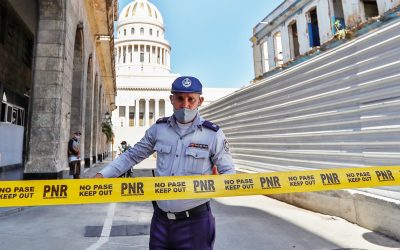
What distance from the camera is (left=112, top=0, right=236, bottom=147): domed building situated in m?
70.5

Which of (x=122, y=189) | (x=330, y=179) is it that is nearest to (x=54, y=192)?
(x=122, y=189)

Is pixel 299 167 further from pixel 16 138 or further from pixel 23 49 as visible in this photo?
pixel 23 49

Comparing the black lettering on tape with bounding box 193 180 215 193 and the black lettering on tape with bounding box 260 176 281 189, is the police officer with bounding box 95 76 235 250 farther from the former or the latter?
the black lettering on tape with bounding box 260 176 281 189

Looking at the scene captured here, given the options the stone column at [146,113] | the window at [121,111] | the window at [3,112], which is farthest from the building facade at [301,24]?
the window at [121,111]

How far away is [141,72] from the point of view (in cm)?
7775

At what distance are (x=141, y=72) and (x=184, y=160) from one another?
7882 centimetres

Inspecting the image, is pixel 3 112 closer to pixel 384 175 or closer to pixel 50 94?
pixel 50 94

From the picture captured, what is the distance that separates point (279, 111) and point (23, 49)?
1418 centimetres

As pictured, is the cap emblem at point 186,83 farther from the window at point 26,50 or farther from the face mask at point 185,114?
the window at point 26,50

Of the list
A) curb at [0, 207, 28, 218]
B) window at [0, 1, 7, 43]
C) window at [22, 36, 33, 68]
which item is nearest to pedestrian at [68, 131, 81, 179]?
curb at [0, 207, 28, 218]

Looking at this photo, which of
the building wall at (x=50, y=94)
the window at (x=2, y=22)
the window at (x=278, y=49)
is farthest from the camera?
the window at (x=278, y=49)

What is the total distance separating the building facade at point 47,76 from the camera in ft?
25.4

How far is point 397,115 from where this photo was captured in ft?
14.7

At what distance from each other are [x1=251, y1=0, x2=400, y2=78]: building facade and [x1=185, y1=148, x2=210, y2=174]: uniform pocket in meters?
13.4
